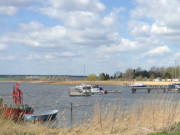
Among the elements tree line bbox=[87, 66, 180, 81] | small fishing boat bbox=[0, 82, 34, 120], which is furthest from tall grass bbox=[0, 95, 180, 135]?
tree line bbox=[87, 66, 180, 81]

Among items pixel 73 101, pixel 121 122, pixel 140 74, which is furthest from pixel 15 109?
pixel 140 74

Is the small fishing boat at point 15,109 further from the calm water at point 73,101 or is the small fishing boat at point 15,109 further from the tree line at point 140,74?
the tree line at point 140,74

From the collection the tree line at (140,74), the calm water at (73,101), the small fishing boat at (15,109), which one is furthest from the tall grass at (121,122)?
the tree line at (140,74)

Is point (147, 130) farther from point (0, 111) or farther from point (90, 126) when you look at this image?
point (0, 111)

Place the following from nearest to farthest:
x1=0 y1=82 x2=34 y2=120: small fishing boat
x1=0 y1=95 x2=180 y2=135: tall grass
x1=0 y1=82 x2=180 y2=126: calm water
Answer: x1=0 y1=95 x2=180 y2=135: tall grass
x1=0 y1=82 x2=34 y2=120: small fishing boat
x1=0 y1=82 x2=180 y2=126: calm water

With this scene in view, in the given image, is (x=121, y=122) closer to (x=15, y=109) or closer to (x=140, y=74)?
(x=15, y=109)

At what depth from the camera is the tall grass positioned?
34.8 ft

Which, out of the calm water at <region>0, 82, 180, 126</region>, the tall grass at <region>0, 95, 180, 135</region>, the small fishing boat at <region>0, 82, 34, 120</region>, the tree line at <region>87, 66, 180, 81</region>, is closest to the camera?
the tall grass at <region>0, 95, 180, 135</region>

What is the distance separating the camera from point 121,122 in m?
12.3

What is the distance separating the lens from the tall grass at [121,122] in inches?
418

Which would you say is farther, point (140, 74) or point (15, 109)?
point (140, 74)

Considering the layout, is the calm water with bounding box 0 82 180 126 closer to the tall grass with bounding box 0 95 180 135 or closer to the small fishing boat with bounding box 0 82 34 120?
the tall grass with bounding box 0 95 180 135

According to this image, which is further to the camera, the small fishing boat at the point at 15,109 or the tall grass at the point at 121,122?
the small fishing boat at the point at 15,109

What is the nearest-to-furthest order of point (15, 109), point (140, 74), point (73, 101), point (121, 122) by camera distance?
point (121, 122)
point (15, 109)
point (73, 101)
point (140, 74)
